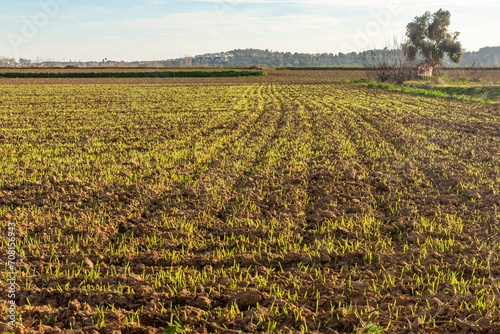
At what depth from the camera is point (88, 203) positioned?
21.0ft

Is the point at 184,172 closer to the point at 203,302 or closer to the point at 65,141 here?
the point at 203,302

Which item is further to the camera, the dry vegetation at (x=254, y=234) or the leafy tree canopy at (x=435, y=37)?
the leafy tree canopy at (x=435, y=37)

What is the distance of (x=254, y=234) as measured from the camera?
5.32 m

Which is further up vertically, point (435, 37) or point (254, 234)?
point (435, 37)

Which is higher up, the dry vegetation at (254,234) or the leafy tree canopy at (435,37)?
the leafy tree canopy at (435,37)

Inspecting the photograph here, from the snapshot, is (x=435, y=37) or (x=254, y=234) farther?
(x=435, y=37)

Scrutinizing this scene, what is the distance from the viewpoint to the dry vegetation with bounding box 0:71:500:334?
352 cm

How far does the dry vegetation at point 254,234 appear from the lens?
352 cm

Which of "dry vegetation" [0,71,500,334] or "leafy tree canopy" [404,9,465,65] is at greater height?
"leafy tree canopy" [404,9,465,65]

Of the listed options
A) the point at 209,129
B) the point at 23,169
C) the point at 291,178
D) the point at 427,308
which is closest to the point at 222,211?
the point at 291,178

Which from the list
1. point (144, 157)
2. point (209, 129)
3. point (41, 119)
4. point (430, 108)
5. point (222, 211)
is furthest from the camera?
point (430, 108)

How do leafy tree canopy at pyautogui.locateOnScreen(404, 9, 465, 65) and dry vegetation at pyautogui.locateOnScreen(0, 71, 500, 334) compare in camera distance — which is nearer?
dry vegetation at pyautogui.locateOnScreen(0, 71, 500, 334)

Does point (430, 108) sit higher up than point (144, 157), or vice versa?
point (430, 108)

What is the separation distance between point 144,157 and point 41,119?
9.41 metres
